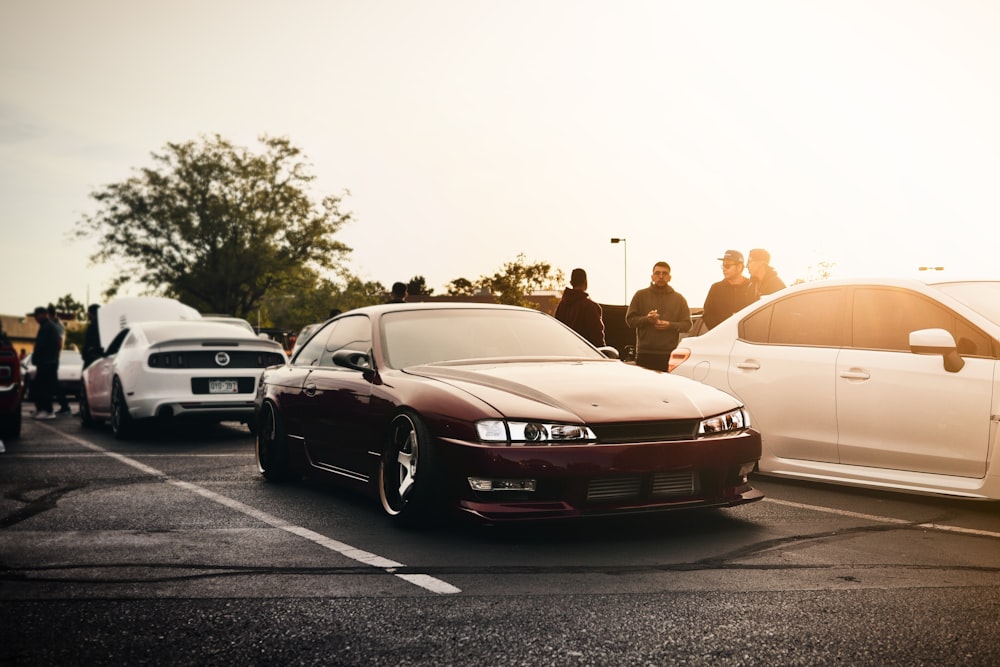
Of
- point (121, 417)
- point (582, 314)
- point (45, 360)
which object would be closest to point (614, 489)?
point (582, 314)

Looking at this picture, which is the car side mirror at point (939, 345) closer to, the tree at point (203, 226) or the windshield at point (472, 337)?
the windshield at point (472, 337)

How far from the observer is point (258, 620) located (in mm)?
4027

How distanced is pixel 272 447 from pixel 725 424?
3818mm

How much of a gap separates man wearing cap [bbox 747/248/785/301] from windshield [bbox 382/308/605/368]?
126 inches

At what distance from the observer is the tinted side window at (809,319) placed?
7312 millimetres

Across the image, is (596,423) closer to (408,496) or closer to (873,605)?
(408,496)

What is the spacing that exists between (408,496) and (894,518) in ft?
9.68

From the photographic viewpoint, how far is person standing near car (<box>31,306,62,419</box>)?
1692 cm

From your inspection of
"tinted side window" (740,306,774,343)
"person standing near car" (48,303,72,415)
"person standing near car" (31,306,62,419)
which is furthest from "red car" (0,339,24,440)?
"tinted side window" (740,306,774,343)

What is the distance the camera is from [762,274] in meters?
10.0

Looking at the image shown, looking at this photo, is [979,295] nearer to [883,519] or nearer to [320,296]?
[883,519]

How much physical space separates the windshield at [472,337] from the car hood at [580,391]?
0.28 m

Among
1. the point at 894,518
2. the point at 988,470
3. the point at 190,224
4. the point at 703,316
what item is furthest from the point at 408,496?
the point at 190,224

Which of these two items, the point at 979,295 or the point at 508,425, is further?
the point at 979,295
